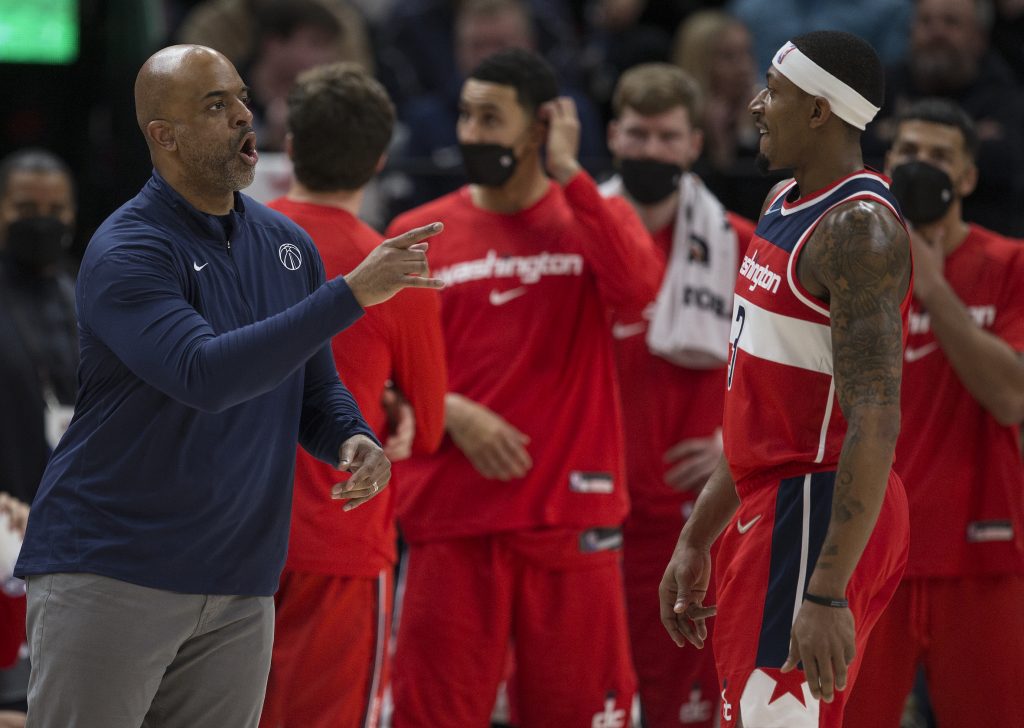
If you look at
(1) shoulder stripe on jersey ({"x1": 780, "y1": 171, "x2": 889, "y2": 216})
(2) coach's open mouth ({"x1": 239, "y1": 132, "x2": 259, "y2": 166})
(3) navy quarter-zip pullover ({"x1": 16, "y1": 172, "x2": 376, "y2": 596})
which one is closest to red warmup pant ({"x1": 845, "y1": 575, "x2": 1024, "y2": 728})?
(1) shoulder stripe on jersey ({"x1": 780, "y1": 171, "x2": 889, "y2": 216})

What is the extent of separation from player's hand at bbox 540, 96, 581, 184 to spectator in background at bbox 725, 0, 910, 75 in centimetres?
436

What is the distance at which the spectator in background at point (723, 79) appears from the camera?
8.21 meters

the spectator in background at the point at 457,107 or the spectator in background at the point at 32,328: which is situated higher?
the spectator in background at the point at 457,107

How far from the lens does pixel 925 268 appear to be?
457 cm

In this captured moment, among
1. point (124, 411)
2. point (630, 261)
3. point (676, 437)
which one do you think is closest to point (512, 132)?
point (630, 261)

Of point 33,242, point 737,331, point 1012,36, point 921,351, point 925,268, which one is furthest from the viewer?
point 1012,36

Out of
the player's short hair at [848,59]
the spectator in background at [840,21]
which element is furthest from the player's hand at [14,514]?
the spectator in background at [840,21]

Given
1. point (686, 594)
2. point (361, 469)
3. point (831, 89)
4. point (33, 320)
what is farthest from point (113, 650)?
point (33, 320)

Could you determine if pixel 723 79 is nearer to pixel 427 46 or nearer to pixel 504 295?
pixel 427 46

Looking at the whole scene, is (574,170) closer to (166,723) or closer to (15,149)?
(166,723)

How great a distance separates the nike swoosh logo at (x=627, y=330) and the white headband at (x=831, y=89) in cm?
233

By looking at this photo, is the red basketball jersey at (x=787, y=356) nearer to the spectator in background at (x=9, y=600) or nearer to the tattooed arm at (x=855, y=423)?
the tattooed arm at (x=855, y=423)

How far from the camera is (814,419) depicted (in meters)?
3.39

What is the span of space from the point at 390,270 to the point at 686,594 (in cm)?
124
